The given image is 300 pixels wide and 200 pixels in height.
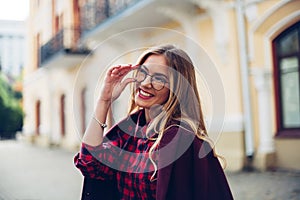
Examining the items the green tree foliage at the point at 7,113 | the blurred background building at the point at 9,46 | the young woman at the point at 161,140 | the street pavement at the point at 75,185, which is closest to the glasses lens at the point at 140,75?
the young woman at the point at 161,140

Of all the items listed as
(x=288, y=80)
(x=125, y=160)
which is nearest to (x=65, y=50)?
(x=288, y=80)

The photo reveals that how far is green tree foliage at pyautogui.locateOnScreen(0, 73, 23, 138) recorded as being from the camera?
498 cm

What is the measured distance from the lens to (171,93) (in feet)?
3.69

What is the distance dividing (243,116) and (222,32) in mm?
1473

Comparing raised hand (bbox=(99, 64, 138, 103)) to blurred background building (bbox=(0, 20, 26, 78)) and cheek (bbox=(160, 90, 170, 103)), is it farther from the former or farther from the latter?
blurred background building (bbox=(0, 20, 26, 78))

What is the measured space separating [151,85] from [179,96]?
9cm

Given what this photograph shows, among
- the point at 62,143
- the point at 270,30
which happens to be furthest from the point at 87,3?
the point at 270,30

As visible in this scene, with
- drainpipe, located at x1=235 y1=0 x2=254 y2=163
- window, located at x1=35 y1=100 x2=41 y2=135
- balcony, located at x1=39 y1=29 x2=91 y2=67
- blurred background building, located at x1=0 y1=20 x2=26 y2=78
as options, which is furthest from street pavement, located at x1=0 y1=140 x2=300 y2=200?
window, located at x1=35 y1=100 x2=41 y2=135

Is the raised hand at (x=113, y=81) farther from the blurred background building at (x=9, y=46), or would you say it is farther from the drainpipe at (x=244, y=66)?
the drainpipe at (x=244, y=66)

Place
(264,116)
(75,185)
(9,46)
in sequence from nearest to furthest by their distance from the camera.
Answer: (75,185), (9,46), (264,116)

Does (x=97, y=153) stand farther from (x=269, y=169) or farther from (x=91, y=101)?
(x=269, y=169)

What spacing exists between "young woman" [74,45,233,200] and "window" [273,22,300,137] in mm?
5495

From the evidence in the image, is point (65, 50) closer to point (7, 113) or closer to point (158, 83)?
point (7, 113)

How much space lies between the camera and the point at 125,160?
1255 mm
